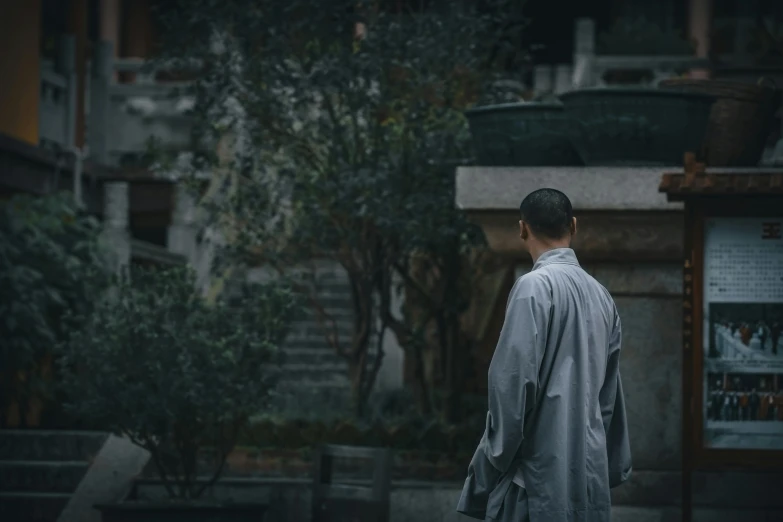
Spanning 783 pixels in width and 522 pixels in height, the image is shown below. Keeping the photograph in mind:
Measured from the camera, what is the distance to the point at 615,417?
5996 mm

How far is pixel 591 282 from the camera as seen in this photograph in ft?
19.1

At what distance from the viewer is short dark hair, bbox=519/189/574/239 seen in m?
5.80

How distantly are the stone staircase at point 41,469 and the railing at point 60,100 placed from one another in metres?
5.63

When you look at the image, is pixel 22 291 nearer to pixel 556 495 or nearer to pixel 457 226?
pixel 457 226

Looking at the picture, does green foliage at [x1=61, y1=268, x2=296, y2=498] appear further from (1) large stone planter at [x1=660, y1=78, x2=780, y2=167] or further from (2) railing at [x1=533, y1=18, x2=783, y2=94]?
(2) railing at [x1=533, y1=18, x2=783, y2=94]

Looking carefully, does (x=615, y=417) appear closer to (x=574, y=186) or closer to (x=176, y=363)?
(x=574, y=186)

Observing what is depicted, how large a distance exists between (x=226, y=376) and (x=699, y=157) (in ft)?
9.95

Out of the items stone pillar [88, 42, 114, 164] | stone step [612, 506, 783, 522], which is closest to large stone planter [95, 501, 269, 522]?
stone step [612, 506, 783, 522]

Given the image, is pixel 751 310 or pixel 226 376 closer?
pixel 751 310

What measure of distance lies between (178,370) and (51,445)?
2.95 metres

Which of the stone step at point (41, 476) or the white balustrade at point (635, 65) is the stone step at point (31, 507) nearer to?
the stone step at point (41, 476)

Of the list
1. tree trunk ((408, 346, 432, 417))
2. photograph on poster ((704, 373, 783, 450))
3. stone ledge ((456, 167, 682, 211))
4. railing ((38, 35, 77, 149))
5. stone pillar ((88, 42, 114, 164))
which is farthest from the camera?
stone pillar ((88, 42, 114, 164))

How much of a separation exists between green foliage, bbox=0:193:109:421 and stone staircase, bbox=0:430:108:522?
0.81 meters

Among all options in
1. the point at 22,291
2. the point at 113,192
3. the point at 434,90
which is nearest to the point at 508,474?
the point at 434,90
